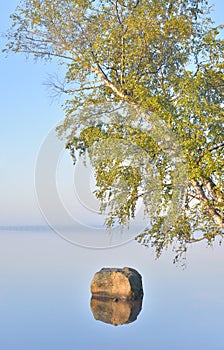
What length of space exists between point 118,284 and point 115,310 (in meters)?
1.34

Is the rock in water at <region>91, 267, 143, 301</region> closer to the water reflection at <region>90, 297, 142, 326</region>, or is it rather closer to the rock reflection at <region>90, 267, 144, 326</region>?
the rock reflection at <region>90, 267, 144, 326</region>

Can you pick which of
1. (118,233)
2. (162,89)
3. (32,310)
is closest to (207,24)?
(162,89)

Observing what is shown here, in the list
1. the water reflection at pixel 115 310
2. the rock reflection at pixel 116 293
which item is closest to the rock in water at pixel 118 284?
the rock reflection at pixel 116 293

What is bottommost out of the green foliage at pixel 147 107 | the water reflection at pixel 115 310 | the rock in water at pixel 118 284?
the water reflection at pixel 115 310

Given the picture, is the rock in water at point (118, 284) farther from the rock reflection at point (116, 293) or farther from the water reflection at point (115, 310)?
the water reflection at point (115, 310)

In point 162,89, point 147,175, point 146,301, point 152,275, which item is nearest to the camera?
point 147,175

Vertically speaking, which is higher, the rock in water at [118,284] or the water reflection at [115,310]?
the rock in water at [118,284]

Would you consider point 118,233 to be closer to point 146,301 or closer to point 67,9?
point 146,301

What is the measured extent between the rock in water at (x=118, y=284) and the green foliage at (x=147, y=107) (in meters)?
2.38

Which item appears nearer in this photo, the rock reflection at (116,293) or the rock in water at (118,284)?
the rock reflection at (116,293)

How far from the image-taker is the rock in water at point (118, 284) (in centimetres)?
2164

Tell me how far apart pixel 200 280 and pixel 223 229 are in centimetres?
1318

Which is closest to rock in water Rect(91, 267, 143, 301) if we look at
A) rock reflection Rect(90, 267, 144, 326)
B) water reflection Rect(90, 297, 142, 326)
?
rock reflection Rect(90, 267, 144, 326)

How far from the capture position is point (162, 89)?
2009 cm
